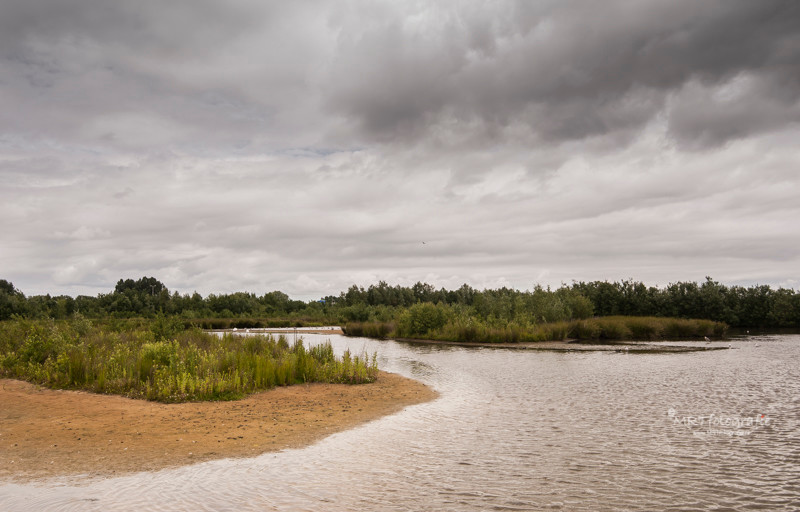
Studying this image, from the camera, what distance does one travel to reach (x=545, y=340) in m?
46.1

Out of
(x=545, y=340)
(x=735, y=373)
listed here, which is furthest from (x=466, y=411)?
(x=545, y=340)

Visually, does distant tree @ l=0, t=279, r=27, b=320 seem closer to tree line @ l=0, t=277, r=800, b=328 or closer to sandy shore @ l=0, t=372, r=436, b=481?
tree line @ l=0, t=277, r=800, b=328

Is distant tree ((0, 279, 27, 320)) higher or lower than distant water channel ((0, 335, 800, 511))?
higher

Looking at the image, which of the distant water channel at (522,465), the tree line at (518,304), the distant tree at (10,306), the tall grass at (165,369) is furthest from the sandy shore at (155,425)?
the distant tree at (10,306)

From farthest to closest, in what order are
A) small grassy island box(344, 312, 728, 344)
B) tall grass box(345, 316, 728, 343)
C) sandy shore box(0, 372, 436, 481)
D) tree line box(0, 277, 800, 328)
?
tree line box(0, 277, 800, 328), small grassy island box(344, 312, 728, 344), tall grass box(345, 316, 728, 343), sandy shore box(0, 372, 436, 481)

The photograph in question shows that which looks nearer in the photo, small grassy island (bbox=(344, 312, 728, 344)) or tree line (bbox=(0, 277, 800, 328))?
small grassy island (bbox=(344, 312, 728, 344))

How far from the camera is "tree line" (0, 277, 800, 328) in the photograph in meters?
57.8

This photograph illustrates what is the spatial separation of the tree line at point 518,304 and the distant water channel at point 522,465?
32240 mm

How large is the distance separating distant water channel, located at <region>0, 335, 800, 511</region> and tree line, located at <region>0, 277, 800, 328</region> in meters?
32.2

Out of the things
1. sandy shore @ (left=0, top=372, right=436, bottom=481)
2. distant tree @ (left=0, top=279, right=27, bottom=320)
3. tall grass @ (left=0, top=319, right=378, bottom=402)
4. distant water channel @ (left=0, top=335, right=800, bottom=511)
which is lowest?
sandy shore @ (left=0, top=372, right=436, bottom=481)

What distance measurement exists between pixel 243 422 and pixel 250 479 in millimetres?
4749

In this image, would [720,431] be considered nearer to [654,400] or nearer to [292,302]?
[654,400]

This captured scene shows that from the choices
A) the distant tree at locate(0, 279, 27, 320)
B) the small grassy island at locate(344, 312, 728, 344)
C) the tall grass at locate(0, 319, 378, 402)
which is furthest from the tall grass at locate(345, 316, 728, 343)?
the distant tree at locate(0, 279, 27, 320)

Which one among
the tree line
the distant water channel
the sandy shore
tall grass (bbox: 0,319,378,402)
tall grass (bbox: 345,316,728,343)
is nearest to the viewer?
the distant water channel
